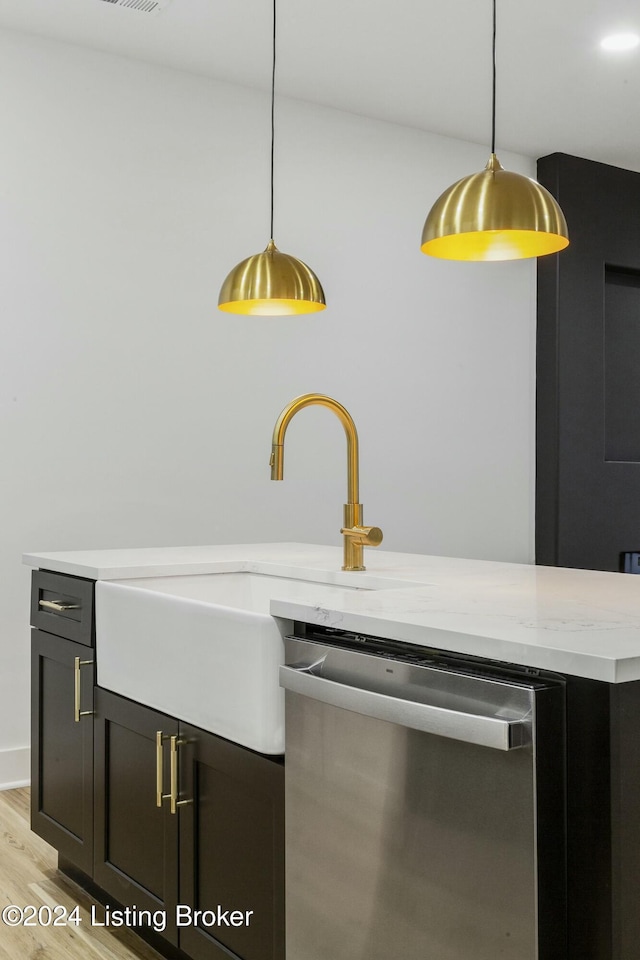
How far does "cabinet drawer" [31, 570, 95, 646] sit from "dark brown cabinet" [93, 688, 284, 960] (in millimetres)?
199

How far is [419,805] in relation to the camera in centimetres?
132

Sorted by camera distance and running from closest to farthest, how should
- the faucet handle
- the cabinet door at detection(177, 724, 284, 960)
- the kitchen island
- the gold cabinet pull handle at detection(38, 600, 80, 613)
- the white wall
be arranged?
the kitchen island, the cabinet door at detection(177, 724, 284, 960), the faucet handle, the gold cabinet pull handle at detection(38, 600, 80, 613), the white wall

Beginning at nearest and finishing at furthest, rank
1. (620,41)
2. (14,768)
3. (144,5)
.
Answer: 1. (144,5)
2. (14,768)
3. (620,41)

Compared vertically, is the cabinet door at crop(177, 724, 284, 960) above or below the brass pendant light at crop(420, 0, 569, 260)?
below

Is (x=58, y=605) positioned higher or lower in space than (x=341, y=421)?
lower

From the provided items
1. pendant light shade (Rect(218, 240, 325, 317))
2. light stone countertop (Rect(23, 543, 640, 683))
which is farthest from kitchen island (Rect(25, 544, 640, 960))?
pendant light shade (Rect(218, 240, 325, 317))

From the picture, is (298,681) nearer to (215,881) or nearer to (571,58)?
(215,881)

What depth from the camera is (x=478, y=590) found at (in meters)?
1.86

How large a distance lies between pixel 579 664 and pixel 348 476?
4.25 ft

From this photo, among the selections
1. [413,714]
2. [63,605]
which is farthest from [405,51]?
[413,714]

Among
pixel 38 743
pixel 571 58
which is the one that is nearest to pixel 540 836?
pixel 38 743

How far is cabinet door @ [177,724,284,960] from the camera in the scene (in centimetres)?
166

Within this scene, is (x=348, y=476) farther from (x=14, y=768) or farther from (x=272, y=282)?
(x=14, y=768)

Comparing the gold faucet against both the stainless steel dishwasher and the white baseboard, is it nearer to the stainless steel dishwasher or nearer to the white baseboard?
the stainless steel dishwasher
